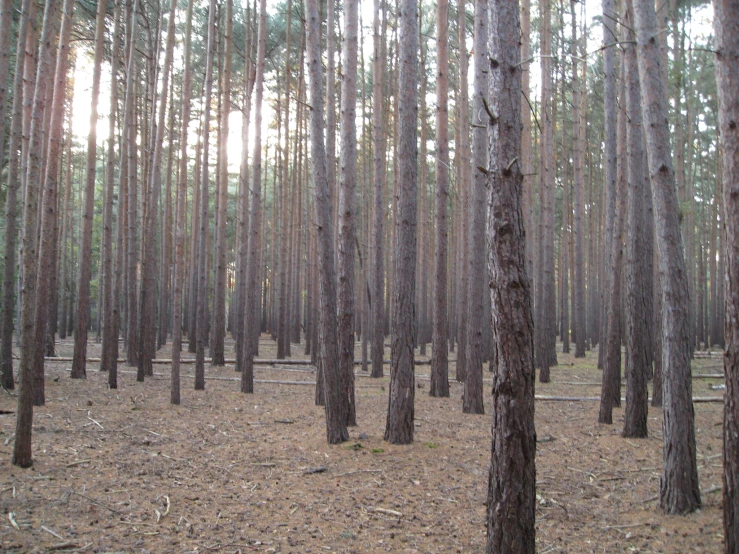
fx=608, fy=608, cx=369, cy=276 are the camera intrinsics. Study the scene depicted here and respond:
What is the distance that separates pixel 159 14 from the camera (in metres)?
12.2

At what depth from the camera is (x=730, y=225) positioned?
3.45 meters

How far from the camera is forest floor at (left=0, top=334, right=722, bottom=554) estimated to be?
13.7 feet

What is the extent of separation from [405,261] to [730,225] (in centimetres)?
363

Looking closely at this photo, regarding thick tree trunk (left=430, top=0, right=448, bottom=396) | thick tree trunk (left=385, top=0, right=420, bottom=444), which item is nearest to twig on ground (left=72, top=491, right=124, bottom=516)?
thick tree trunk (left=385, top=0, right=420, bottom=444)

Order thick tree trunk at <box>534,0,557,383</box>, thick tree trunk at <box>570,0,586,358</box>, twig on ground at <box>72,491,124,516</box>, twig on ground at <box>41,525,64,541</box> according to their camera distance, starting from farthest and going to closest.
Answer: thick tree trunk at <box>570,0,586,358</box> < thick tree trunk at <box>534,0,557,383</box> < twig on ground at <box>72,491,124,516</box> < twig on ground at <box>41,525,64,541</box>

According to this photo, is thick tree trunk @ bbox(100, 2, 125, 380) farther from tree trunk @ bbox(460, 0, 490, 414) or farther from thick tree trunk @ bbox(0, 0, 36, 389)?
tree trunk @ bbox(460, 0, 490, 414)

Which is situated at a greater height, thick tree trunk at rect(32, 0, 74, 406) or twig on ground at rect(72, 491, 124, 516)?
thick tree trunk at rect(32, 0, 74, 406)

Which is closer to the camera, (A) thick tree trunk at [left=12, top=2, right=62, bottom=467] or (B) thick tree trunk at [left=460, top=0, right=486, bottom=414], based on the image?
(A) thick tree trunk at [left=12, top=2, right=62, bottom=467]

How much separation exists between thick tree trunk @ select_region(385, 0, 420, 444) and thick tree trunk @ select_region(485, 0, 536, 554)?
3.16m

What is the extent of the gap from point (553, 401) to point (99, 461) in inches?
276

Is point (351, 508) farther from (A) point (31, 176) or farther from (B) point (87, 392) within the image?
(B) point (87, 392)

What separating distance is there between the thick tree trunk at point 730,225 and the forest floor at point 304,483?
34.4 inches

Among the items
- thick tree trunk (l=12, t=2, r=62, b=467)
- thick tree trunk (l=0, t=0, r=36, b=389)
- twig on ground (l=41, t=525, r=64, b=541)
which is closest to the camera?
twig on ground (l=41, t=525, r=64, b=541)

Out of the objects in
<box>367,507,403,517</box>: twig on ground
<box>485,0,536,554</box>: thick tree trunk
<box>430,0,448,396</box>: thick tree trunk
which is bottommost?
<box>367,507,403,517</box>: twig on ground
